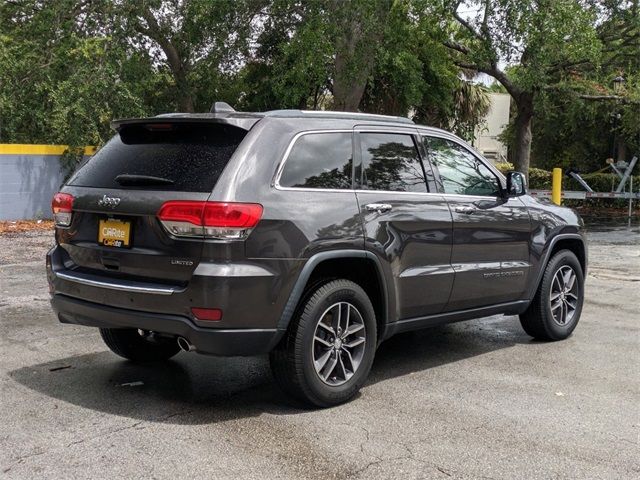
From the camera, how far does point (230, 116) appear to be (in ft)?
15.5

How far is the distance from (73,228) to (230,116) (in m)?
1.32

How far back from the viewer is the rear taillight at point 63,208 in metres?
5.05

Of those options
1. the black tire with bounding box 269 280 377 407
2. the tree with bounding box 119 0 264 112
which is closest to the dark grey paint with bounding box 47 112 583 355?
the black tire with bounding box 269 280 377 407

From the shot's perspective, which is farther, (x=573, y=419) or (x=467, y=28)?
(x=467, y=28)

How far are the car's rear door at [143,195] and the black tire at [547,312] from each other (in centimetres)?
334

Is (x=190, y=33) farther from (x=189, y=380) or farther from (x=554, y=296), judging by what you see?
(x=189, y=380)

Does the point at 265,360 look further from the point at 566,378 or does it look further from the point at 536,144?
the point at 536,144

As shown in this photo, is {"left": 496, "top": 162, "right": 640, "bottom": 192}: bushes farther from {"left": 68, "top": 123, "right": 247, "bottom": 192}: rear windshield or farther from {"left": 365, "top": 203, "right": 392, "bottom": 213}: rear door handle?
{"left": 68, "top": 123, "right": 247, "bottom": 192}: rear windshield

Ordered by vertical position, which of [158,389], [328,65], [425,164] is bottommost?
[158,389]

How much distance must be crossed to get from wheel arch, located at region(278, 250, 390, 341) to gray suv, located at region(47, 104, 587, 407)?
1 cm

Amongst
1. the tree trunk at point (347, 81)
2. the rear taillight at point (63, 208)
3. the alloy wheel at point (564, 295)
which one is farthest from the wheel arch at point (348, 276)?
the tree trunk at point (347, 81)

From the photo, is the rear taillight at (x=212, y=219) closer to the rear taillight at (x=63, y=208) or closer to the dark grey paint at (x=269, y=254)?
the dark grey paint at (x=269, y=254)

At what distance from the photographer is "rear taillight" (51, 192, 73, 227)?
16.6 feet

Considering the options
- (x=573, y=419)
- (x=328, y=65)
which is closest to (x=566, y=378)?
(x=573, y=419)
